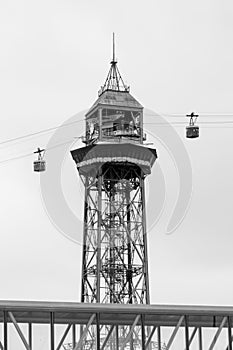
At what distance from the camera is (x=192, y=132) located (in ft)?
317

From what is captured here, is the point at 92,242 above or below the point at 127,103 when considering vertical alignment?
below

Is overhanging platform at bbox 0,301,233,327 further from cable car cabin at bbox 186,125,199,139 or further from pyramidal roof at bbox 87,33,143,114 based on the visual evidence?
pyramidal roof at bbox 87,33,143,114

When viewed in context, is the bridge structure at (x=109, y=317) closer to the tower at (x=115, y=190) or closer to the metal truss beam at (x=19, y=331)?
the metal truss beam at (x=19, y=331)

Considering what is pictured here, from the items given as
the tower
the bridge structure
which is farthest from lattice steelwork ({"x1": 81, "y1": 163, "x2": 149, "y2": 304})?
the bridge structure

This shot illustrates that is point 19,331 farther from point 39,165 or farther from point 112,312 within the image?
point 39,165

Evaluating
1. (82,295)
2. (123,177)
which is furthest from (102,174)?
(82,295)

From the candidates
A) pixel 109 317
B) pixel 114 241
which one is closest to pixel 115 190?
pixel 114 241

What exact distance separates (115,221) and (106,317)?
193 ft

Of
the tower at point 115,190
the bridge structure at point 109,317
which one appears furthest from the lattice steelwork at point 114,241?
the bridge structure at point 109,317

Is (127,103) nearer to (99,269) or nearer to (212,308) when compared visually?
(99,269)

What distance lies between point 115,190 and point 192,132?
82.6ft

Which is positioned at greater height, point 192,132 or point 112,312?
point 192,132

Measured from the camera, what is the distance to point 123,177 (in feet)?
404

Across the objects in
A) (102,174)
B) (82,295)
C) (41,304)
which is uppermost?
(102,174)
